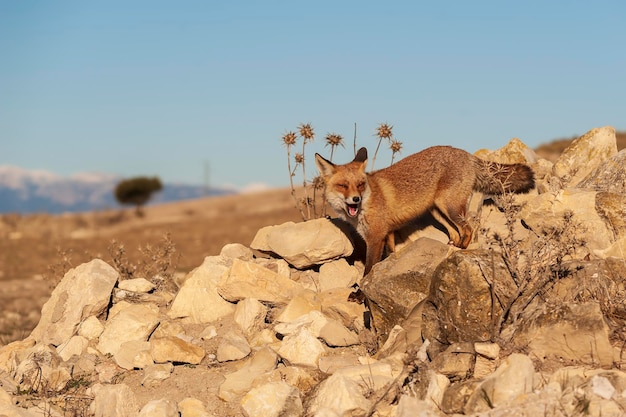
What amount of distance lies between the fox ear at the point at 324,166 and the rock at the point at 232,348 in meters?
2.36

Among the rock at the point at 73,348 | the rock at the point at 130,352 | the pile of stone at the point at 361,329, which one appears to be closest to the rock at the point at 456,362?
the pile of stone at the point at 361,329

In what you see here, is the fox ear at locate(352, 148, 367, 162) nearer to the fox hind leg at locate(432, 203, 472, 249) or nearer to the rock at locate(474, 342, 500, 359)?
the fox hind leg at locate(432, 203, 472, 249)

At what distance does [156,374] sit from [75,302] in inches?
84.4

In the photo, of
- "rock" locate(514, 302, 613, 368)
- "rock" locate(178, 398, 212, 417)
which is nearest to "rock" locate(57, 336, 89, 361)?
"rock" locate(178, 398, 212, 417)

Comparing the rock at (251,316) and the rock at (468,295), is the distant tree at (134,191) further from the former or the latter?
the rock at (468,295)

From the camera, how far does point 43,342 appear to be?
859 cm

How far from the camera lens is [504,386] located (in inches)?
214

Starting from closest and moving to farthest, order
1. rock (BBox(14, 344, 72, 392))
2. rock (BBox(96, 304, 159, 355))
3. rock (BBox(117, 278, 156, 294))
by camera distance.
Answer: rock (BBox(14, 344, 72, 392)), rock (BBox(96, 304, 159, 355)), rock (BBox(117, 278, 156, 294))

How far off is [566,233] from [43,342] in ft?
21.1

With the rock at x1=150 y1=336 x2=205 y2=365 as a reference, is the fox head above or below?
above

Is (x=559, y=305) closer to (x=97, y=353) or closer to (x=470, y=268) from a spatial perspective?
(x=470, y=268)

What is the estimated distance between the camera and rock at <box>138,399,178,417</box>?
608 centimetres

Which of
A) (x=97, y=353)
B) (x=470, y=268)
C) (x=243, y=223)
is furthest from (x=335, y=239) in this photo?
(x=243, y=223)

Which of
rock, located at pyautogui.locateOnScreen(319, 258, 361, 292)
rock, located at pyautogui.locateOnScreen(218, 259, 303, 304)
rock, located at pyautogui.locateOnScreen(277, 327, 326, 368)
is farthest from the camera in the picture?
rock, located at pyautogui.locateOnScreen(319, 258, 361, 292)
